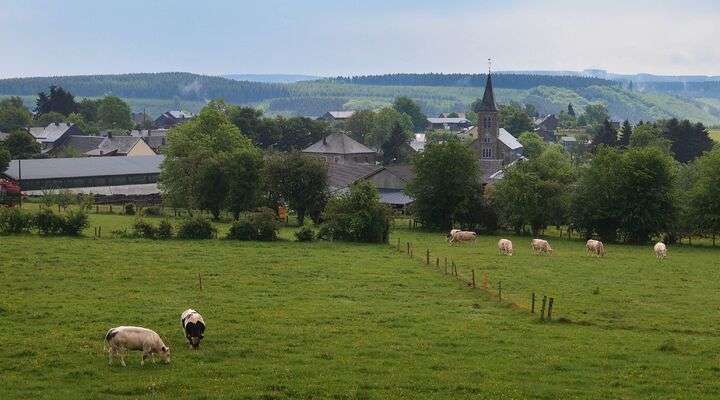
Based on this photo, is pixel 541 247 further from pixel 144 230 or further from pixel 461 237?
pixel 144 230

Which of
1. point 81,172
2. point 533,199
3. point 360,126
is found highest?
point 360,126

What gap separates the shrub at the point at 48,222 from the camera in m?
54.7

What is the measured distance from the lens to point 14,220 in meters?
54.6

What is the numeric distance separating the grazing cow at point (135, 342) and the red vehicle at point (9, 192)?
59.7 metres

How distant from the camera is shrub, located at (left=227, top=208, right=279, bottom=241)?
185 ft

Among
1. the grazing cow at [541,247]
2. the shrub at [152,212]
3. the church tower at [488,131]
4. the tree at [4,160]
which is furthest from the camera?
the church tower at [488,131]

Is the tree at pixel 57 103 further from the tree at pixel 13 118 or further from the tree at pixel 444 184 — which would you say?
the tree at pixel 444 184

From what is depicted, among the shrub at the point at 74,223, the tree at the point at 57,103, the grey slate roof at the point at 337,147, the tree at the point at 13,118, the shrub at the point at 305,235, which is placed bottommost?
the shrub at the point at 305,235

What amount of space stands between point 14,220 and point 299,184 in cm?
2508

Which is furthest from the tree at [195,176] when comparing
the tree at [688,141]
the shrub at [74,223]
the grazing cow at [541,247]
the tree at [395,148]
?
the tree at [688,141]

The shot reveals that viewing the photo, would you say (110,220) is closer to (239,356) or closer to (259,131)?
(239,356)

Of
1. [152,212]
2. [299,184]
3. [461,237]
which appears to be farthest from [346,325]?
[152,212]

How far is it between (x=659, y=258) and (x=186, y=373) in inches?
1476

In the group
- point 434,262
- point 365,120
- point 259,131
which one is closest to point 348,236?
point 434,262
